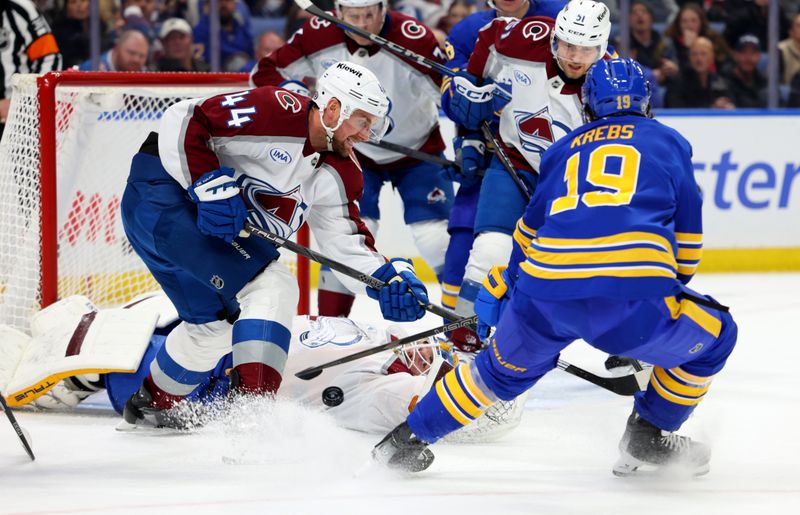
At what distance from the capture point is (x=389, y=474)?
2820 mm

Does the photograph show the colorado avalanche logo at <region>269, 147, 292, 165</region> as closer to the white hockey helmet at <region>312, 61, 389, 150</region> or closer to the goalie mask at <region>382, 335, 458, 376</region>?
the white hockey helmet at <region>312, 61, 389, 150</region>

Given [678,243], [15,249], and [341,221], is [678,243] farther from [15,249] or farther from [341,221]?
[15,249]

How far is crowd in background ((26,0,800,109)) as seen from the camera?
20.1 ft

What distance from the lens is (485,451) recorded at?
3162 mm

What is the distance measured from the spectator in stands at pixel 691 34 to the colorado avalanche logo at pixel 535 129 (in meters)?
2.97

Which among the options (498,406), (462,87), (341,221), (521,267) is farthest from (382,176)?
(521,267)

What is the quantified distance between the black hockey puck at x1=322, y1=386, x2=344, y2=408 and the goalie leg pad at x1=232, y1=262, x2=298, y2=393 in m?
0.26

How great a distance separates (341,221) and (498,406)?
2.07ft

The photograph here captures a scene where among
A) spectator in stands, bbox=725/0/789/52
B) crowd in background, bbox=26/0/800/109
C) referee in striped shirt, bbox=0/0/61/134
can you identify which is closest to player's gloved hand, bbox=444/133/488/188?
referee in striped shirt, bbox=0/0/61/134

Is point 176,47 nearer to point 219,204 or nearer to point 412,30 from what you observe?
point 412,30

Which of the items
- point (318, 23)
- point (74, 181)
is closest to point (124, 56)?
point (74, 181)

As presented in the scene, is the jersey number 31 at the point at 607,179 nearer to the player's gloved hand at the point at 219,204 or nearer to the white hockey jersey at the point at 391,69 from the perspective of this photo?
the player's gloved hand at the point at 219,204

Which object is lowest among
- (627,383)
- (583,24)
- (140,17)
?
(627,383)

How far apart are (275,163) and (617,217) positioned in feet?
3.37
